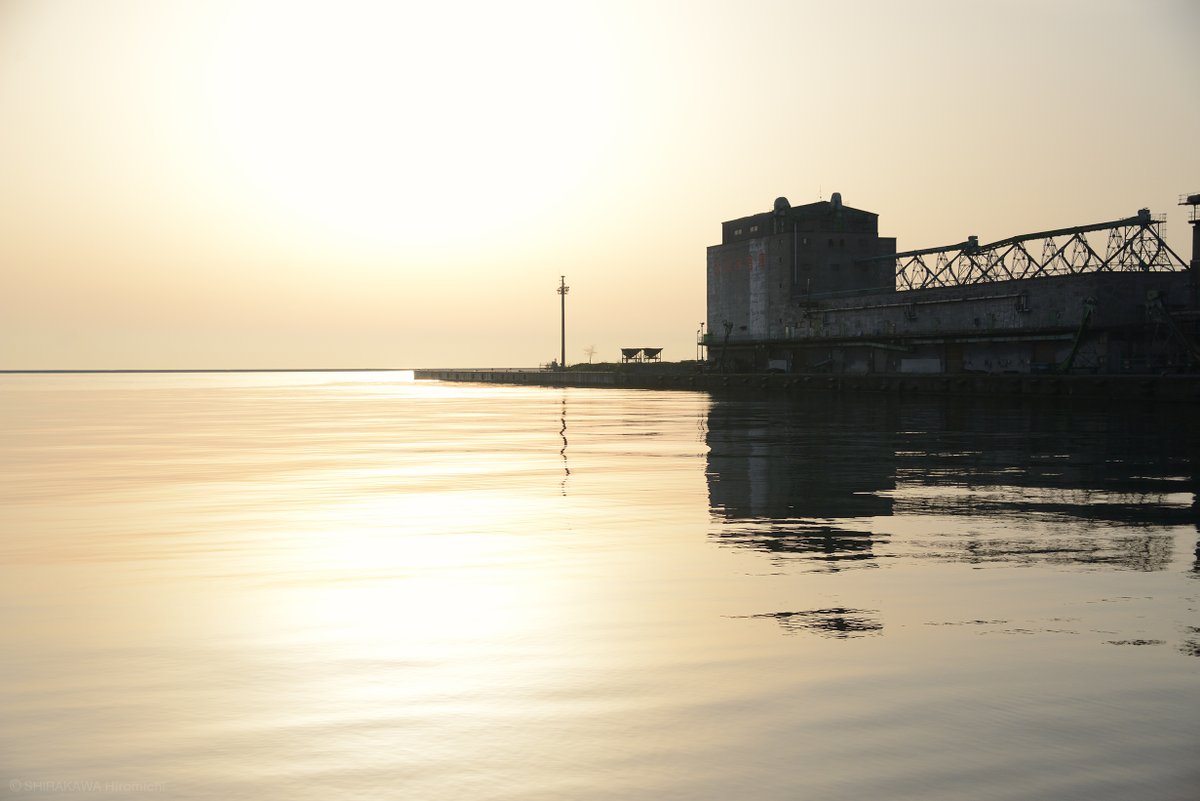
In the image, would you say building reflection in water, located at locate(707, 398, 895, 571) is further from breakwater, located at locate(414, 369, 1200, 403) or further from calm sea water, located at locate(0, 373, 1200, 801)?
breakwater, located at locate(414, 369, 1200, 403)

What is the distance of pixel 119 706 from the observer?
8.80 meters

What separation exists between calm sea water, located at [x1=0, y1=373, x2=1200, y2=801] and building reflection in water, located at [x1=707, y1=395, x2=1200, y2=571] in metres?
0.16

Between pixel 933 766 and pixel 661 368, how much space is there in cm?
15136

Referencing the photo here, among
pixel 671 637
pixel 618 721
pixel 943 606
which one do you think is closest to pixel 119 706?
pixel 618 721

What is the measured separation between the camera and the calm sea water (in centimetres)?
735

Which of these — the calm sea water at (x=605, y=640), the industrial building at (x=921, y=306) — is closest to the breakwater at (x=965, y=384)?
→ the industrial building at (x=921, y=306)

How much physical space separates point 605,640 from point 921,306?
91.3 m

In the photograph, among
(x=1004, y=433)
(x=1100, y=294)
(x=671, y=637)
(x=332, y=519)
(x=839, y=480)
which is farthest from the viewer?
(x=1100, y=294)

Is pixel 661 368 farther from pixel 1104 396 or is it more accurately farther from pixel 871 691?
pixel 871 691

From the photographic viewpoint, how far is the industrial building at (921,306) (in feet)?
257

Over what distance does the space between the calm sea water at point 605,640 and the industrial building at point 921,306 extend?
187 ft

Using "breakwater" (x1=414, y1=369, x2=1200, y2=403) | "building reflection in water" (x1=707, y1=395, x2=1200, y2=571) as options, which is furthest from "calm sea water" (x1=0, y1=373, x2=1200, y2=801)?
"breakwater" (x1=414, y1=369, x2=1200, y2=403)

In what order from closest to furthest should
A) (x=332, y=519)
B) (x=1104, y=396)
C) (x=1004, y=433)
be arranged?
(x=332, y=519) → (x=1004, y=433) → (x=1104, y=396)

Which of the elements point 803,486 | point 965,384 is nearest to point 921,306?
point 965,384
